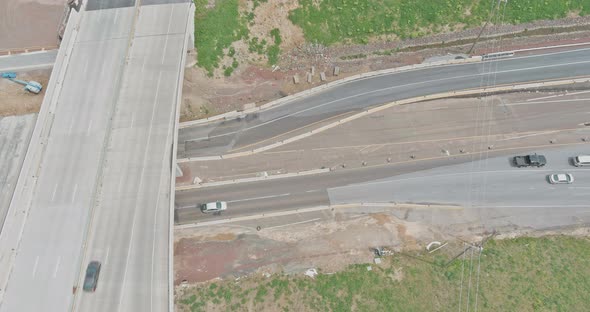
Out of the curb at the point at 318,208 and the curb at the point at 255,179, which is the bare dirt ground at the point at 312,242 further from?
the curb at the point at 255,179

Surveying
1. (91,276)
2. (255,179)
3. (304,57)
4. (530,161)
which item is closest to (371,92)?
(304,57)

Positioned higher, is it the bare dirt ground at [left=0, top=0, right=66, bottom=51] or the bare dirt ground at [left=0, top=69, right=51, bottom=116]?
the bare dirt ground at [left=0, top=0, right=66, bottom=51]

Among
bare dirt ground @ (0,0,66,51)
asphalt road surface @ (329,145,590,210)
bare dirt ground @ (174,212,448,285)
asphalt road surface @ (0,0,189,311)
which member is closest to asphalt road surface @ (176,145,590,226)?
asphalt road surface @ (329,145,590,210)

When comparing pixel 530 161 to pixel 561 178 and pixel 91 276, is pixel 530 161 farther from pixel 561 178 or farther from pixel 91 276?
pixel 91 276

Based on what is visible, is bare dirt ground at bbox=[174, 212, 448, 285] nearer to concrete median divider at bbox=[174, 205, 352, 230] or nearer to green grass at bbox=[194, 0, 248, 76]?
concrete median divider at bbox=[174, 205, 352, 230]

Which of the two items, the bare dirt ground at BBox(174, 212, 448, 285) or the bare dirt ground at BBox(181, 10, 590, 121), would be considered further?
the bare dirt ground at BBox(181, 10, 590, 121)

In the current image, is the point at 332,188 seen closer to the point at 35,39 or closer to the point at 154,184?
the point at 154,184
